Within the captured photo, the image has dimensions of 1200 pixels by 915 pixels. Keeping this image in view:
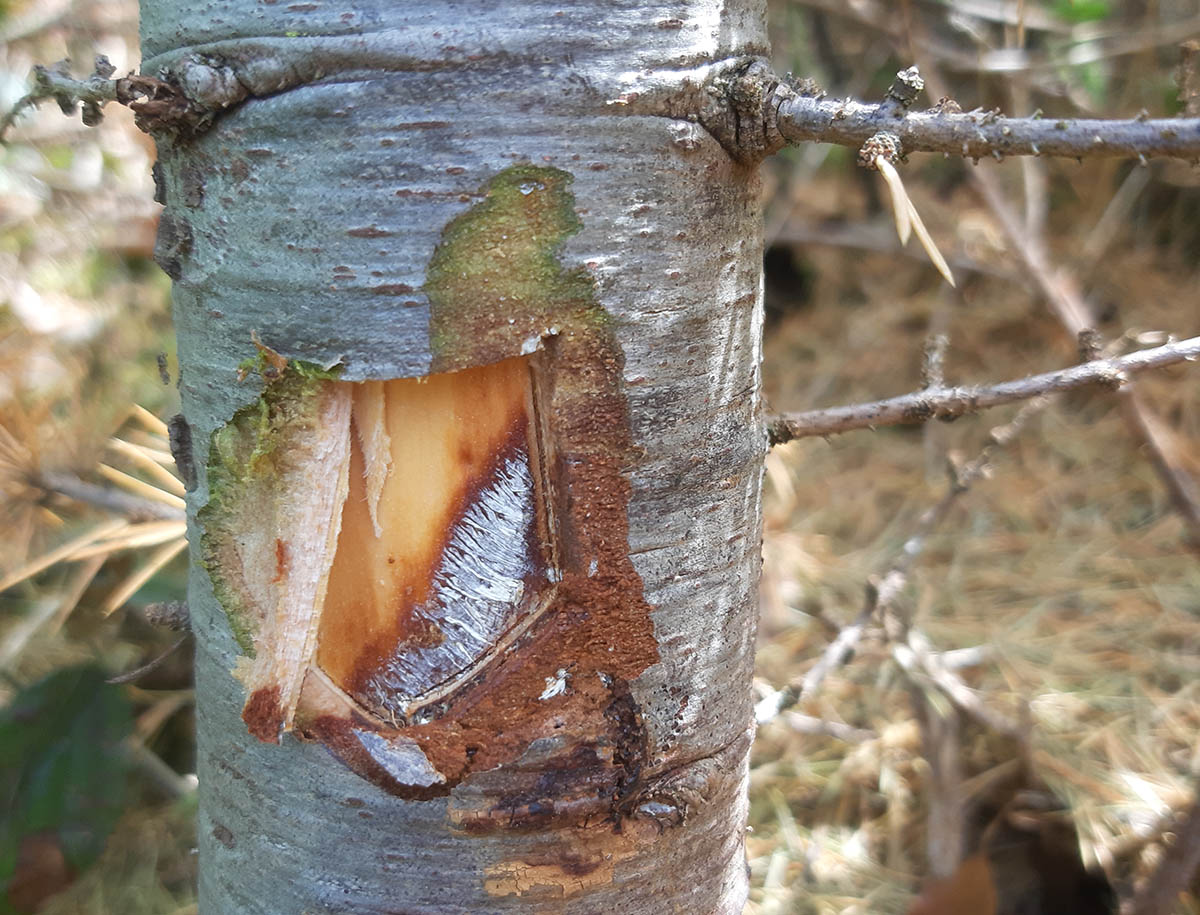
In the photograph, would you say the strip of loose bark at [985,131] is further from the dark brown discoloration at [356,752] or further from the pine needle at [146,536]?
the pine needle at [146,536]

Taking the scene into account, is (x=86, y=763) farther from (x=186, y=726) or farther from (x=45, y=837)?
(x=186, y=726)

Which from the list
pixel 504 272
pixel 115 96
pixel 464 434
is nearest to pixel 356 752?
pixel 464 434

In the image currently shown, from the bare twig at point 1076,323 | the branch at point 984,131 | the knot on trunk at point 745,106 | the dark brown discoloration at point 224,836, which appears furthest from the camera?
the bare twig at point 1076,323

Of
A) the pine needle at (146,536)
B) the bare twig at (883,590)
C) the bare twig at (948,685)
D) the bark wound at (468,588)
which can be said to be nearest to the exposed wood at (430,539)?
the bark wound at (468,588)

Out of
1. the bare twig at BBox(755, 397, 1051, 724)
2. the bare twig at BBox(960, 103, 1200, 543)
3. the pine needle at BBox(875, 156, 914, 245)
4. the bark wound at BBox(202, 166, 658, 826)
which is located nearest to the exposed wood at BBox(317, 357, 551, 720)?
the bark wound at BBox(202, 166, 658, 826)

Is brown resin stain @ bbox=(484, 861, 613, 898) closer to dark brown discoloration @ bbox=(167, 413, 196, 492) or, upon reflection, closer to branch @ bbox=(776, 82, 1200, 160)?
dark brown discoloration @ bbox=(167, 413, 196, 492)

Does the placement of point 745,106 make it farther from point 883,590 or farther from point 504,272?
point 883,590

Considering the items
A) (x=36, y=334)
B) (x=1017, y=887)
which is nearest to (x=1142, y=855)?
(x=1017, y=887)
